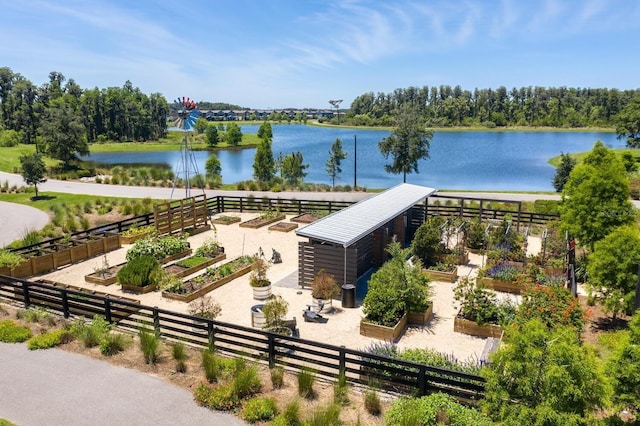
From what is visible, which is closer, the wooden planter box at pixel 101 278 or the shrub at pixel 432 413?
the shrub at pixel 432 413

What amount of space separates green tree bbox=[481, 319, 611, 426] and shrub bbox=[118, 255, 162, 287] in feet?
37.5

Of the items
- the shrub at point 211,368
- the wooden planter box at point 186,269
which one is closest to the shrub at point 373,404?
the shrub at point 211,368

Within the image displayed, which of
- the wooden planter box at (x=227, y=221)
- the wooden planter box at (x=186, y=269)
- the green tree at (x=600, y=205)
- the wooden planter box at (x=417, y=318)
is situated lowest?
the wooden planter box at (x=417, y=318)

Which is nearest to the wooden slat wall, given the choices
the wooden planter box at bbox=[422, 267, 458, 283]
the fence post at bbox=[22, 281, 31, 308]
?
the wooden planter box at bbox=[422, 267, 458, 283]

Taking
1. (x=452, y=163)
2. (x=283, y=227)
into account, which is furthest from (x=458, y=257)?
(x=452, y=163)

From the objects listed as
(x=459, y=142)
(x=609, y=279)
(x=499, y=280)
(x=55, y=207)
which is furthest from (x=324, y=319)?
(x=459, y=142)

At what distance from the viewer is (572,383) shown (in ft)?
19.2

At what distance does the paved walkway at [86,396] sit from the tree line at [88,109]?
8380cm

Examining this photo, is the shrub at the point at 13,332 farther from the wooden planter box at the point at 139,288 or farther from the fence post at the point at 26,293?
the wooden planter box at the point at 139,288

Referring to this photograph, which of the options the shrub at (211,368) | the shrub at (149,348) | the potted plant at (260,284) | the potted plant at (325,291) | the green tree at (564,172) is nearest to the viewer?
the shrub at (211,368)

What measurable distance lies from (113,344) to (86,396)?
1816mm

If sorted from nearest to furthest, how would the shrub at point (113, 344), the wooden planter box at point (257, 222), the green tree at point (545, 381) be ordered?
the green tree at point (545, 381)
the shrub at point (113, 344)
the wooden planter box at point (257, 222)

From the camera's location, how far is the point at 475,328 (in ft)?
38.7

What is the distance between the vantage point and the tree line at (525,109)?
121 m
